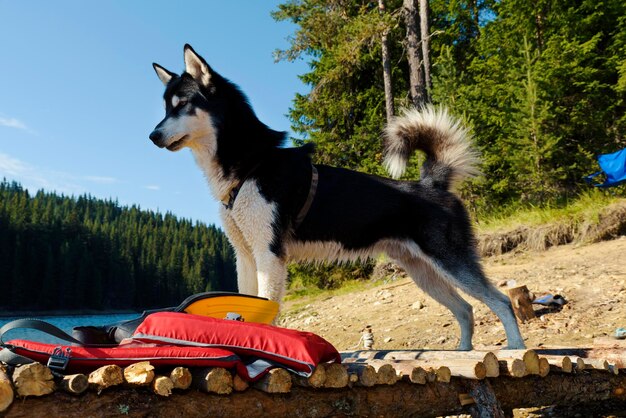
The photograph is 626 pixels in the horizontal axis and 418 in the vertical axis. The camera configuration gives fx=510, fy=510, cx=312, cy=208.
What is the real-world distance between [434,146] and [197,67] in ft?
6.73

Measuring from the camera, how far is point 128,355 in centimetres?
210

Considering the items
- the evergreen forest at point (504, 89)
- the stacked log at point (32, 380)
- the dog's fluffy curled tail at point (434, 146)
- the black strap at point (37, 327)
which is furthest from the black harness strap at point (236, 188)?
the evergreen forest at point (504, 89)

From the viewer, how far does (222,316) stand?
9.21ft

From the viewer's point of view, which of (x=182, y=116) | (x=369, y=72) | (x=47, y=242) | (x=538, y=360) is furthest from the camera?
(x=47, y=242)

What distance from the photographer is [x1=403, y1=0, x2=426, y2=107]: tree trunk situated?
14.0m

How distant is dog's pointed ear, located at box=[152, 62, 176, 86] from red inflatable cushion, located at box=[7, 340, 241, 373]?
253 cm

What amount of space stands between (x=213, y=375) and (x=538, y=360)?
2.26 metres

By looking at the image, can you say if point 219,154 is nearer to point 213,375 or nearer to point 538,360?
point 213,375

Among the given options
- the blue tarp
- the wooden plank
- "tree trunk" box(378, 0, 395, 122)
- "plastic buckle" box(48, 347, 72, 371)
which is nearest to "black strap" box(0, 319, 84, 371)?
"plastic buckle" box(48, 347, 72, 371)

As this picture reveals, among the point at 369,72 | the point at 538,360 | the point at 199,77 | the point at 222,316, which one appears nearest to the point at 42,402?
the point at 222,316

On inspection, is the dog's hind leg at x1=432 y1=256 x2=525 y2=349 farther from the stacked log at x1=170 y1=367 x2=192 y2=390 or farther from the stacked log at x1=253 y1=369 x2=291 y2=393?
the stacked log at x1=170 y1=367 x2=192 y2=390

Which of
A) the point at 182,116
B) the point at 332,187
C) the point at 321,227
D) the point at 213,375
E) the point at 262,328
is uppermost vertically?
the point at 182,116

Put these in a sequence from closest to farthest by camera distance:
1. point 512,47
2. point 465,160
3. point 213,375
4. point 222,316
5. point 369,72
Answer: point 213,375
point 222,316
point 465,160
point 512,47
point 369,72

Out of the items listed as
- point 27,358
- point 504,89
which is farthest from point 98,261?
point 27,358
